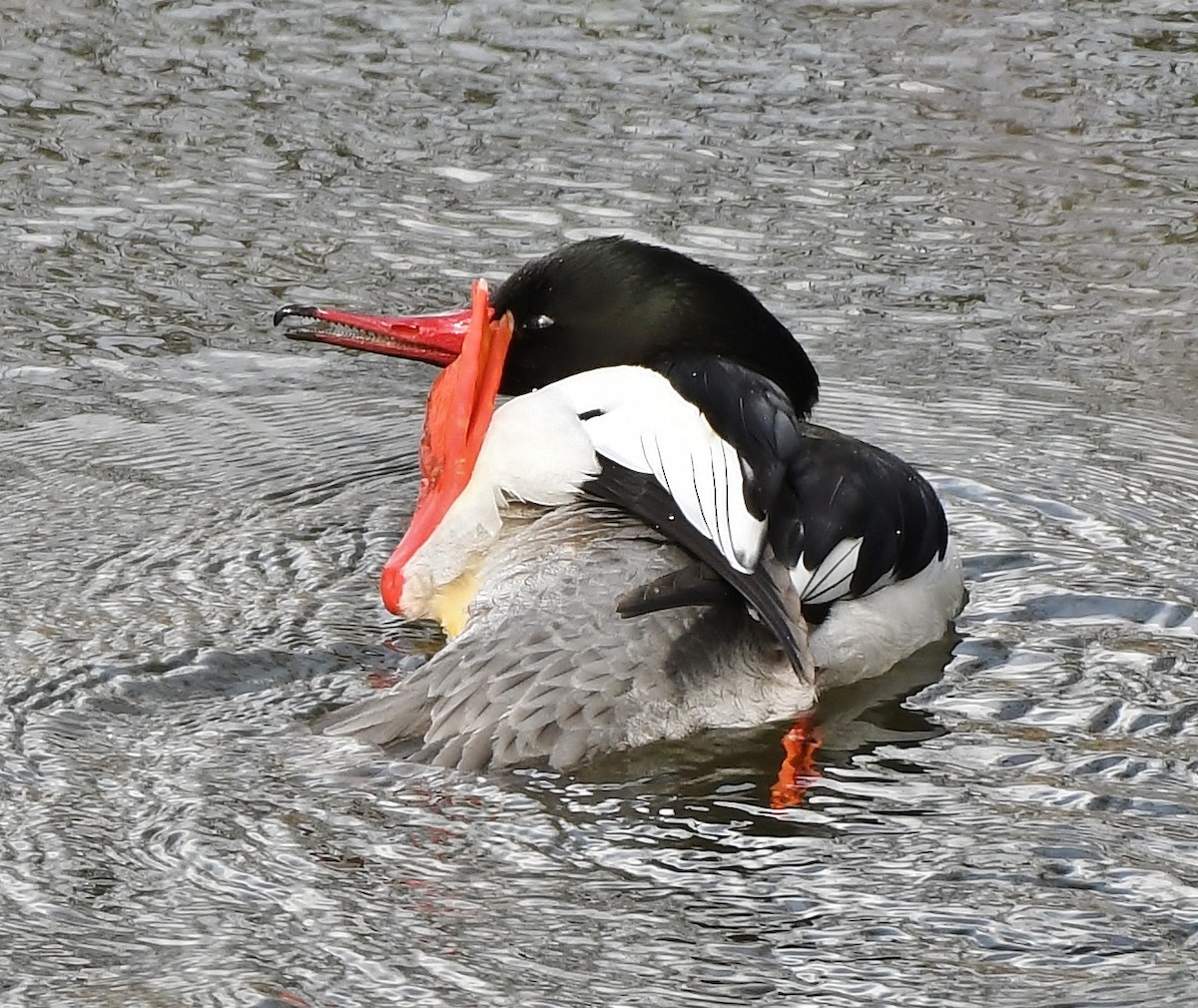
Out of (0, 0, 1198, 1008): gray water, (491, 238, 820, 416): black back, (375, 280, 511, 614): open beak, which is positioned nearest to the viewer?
(0, 0, 1198, 1008): gray water

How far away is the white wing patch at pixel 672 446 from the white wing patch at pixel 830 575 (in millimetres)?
136

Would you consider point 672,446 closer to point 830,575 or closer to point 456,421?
point 830,575

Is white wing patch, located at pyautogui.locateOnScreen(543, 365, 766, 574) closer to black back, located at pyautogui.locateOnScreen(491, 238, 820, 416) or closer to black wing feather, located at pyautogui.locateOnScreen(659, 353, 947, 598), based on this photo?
black wing feather, located at pyautogui.locateOnScreen(659, 353, 947, 598)

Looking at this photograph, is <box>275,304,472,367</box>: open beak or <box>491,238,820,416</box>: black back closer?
<box>491,238,820,416</box>: black back

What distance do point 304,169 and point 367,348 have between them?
225 centimetres

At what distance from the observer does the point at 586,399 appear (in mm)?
4496

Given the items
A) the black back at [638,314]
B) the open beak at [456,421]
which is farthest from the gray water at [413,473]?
the black back at [638,314]

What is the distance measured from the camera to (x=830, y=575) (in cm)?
425

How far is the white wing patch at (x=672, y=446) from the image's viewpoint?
161 inches

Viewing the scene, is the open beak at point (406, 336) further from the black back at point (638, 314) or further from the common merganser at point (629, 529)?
the black back at point (638, 314)

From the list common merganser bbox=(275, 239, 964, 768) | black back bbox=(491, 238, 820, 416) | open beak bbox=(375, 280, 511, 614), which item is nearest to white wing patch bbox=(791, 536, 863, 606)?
common merganser bbox=(275, 239, 964, 768)

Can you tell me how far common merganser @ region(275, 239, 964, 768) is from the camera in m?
3.99

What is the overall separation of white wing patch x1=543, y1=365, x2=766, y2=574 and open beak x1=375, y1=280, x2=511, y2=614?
0.20 metres

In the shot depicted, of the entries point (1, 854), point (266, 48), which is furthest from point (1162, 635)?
point (266, 48)
